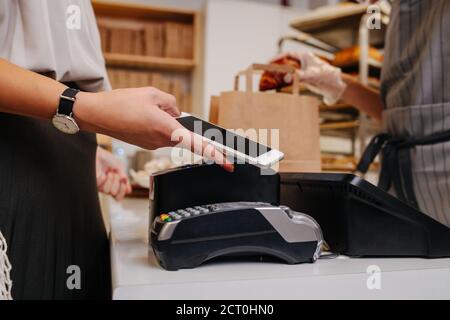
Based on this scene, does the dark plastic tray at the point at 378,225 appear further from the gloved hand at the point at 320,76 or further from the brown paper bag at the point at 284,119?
the gloved hand at the point at 320,76

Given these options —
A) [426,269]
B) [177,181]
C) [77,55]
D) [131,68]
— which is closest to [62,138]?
[77,55]

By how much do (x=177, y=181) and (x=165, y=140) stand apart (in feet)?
0.22

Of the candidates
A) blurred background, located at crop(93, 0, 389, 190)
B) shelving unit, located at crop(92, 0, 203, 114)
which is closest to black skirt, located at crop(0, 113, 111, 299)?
blurred background, located at crop(93, 0, 389, 190)

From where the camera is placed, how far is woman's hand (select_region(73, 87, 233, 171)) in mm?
501

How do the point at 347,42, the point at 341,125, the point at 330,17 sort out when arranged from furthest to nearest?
the point at 347,42
the point at 341,125
the point at 330,17

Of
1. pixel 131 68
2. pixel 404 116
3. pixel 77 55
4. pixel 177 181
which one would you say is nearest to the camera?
pixel 177 181

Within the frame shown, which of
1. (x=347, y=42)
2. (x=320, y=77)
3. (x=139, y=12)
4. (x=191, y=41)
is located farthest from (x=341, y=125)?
(x=139, y=12)

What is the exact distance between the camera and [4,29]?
0.60 meters

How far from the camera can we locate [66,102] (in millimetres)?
506

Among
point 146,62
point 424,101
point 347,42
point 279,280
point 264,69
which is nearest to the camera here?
point 279,280

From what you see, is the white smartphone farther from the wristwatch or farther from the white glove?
the white glove

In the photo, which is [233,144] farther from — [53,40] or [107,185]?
[107,185]

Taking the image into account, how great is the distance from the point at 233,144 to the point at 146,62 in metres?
2.95
